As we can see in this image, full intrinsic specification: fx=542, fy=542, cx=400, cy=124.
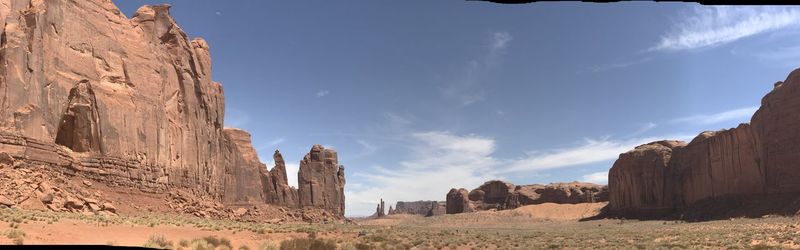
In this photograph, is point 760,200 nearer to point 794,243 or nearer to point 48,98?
point 794,243

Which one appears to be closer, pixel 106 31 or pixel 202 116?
pixel 106 31

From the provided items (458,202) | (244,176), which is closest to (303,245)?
(244,176)

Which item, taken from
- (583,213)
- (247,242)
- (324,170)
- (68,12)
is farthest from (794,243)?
(324,170)

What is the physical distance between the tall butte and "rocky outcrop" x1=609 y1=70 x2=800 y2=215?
60.5m

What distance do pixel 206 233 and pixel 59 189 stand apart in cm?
998

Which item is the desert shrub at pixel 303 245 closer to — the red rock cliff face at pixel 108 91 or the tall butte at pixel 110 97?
the tall butte at pixel 110 97

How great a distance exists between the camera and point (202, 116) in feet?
182

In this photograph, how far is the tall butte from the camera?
31.6 metres

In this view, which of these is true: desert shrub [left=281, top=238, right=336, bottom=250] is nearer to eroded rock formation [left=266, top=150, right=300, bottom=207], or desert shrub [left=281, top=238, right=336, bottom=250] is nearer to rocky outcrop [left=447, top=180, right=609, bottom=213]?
eroded rock formation [left=266, top=150, right=300, bottom=207]

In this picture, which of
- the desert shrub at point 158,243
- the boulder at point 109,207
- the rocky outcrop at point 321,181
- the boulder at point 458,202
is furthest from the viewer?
the boulder at point 458,202

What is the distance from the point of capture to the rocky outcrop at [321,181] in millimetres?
101938

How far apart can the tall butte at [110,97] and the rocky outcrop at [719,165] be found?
60.5 meters

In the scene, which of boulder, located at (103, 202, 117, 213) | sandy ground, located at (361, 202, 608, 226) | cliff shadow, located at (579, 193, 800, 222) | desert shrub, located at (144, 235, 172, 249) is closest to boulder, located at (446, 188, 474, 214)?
sandy ground, located at (361, 202, 608, 226)

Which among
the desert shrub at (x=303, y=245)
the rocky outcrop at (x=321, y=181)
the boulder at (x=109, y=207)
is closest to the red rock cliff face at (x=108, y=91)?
the boulder at (x=109, y=207)
